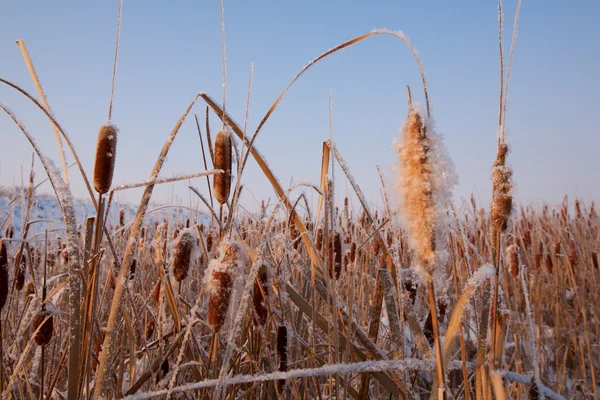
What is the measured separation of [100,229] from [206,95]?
438 mm

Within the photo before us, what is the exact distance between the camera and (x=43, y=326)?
1000 millimetres

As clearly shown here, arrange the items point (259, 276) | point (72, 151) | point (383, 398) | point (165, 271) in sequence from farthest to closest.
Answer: point (383, 398)
point (165, 271)
point (259, 276)
point (72, 151)

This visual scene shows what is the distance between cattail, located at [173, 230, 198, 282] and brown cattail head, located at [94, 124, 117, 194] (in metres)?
0.20

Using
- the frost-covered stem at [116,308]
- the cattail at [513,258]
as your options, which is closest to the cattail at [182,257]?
the frost-covered stem at [116,308]

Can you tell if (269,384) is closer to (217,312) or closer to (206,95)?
(217,312)

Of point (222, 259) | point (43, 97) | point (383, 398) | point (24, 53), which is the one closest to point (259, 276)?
point (222, 259)

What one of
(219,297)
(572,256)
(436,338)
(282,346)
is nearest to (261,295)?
(282,346)

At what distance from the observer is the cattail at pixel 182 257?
939 millimetres

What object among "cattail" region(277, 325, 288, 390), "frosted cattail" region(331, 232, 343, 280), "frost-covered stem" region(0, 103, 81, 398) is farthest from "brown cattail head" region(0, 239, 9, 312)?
"frosted cattail" region(331, 232, 343, 280)

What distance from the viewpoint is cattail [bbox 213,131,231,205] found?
0.96 metres

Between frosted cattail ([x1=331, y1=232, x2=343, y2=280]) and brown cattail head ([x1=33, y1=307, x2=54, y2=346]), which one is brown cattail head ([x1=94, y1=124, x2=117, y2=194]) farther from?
frosted cattail ([x1=331, y1=232, x2=343, y2=280])

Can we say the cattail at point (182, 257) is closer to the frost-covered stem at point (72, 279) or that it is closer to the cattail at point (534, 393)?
the frost-covered stem at point (72, 279)

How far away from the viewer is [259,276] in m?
1.05

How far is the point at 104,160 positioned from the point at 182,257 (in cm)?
26
